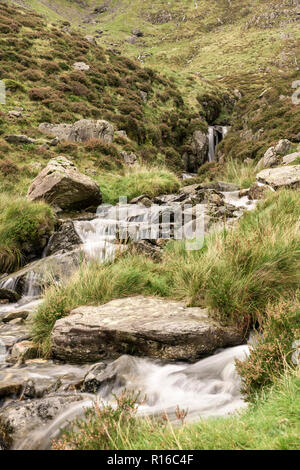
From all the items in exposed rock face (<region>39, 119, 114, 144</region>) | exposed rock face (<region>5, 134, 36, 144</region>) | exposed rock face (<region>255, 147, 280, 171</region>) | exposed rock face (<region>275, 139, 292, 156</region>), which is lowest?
exposed rock face (<region>255, 147, 280, 171</region>)

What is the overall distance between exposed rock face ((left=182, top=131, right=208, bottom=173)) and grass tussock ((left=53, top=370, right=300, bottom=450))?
25628mm

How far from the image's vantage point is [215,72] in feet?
210

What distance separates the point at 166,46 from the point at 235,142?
292 feet

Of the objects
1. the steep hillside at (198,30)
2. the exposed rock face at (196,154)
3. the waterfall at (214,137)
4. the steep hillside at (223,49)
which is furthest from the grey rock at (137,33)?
the exposed rock face at (196,154)

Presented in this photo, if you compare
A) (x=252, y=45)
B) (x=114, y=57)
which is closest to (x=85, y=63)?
(x=114, y=57)

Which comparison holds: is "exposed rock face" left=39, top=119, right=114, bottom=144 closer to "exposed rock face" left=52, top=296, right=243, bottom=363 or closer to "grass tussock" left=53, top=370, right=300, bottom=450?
"exposed rock face" left=52, top=296, right=243, bottom=363

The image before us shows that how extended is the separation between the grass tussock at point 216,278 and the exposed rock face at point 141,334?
279 millimetres

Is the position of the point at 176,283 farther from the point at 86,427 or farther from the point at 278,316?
the point at 86,427

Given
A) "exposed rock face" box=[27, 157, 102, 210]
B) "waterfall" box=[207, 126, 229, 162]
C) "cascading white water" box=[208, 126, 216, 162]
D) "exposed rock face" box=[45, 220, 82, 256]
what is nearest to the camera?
"exposed rock face" box=[45, 220, 82, 256]

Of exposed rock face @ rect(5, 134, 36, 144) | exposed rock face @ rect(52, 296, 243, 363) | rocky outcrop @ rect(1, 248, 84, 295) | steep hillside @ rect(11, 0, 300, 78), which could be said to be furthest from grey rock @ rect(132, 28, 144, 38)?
exposed rock face @ rect(52, 296, 243, 363)

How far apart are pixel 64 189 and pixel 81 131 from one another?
9.53 metres

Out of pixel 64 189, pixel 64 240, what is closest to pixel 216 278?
pixel 64 240

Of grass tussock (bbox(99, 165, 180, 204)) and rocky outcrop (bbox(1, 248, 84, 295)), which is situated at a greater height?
grass tussock (bbox(99, 165, 180, 204))

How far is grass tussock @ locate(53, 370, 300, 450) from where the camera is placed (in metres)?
1.76
